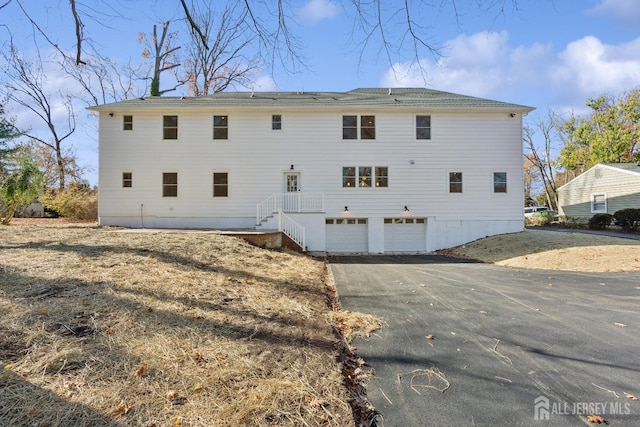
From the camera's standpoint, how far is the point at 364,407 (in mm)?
2299

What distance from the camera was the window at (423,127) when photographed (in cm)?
1452

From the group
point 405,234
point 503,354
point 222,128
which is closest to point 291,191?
point 222,128

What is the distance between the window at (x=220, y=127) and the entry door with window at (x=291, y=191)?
343 cm

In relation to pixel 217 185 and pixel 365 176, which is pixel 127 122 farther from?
pixel 365 176

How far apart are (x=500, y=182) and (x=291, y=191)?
9785 millimetres

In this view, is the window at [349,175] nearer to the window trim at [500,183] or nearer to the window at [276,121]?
the window at [276,121]

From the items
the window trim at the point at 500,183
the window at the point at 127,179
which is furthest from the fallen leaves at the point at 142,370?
the window trim at the point at 500,183

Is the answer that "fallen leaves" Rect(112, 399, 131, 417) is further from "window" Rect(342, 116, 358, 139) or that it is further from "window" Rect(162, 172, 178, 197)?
"window" Rect(342, 116, 358, 139)

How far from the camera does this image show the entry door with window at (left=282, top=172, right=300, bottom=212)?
13914 mm

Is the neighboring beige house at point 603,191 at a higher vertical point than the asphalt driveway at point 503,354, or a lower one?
higher

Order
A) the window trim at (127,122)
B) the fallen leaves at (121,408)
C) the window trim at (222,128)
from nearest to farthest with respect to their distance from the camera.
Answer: the fallen leaves at (121,408) → the window trim at (127,122) → the window trim at (222,128)

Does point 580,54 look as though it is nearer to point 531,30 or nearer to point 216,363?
point 531,30

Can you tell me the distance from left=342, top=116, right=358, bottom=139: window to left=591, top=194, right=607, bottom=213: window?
19.1 meters

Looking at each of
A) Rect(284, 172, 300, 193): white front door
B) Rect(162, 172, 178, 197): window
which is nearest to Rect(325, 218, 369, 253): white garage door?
Rect(284, 172, 300, 193): white front door
